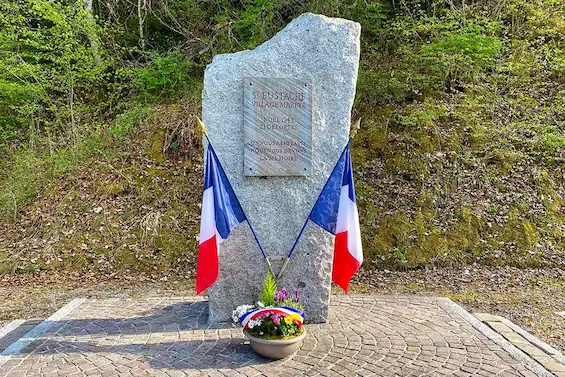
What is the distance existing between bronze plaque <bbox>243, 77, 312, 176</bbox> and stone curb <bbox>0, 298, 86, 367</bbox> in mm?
2644

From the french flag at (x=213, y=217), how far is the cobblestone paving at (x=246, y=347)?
0.64 m

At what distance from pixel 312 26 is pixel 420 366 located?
3475mm

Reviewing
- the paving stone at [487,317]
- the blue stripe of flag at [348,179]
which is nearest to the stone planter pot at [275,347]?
the blue stripe of flag at [348,179]

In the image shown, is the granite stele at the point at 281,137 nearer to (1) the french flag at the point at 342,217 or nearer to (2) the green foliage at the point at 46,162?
(1) the french flag at the point at 342,217

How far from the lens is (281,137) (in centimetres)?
494

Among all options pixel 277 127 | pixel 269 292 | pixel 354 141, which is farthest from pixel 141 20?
pixel 269 292

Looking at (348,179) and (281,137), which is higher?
(281,137)

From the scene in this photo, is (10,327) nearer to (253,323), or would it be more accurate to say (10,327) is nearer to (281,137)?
(253,323)

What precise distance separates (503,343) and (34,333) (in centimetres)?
Answer: 462

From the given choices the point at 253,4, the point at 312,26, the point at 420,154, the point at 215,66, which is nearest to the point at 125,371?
the point at 215,66

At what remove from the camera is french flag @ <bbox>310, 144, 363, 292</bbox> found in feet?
15.6

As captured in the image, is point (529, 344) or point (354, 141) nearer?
point (529, 344)

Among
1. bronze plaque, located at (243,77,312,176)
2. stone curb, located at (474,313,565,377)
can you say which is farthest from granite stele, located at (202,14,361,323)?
stone curb, located at (474,313,565,377)

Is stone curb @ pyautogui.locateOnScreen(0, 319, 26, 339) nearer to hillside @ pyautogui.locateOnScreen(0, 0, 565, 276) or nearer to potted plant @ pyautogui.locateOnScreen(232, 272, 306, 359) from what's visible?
hillside @ pyautogui.locateOnScreen(0, 0, 565, 276)
